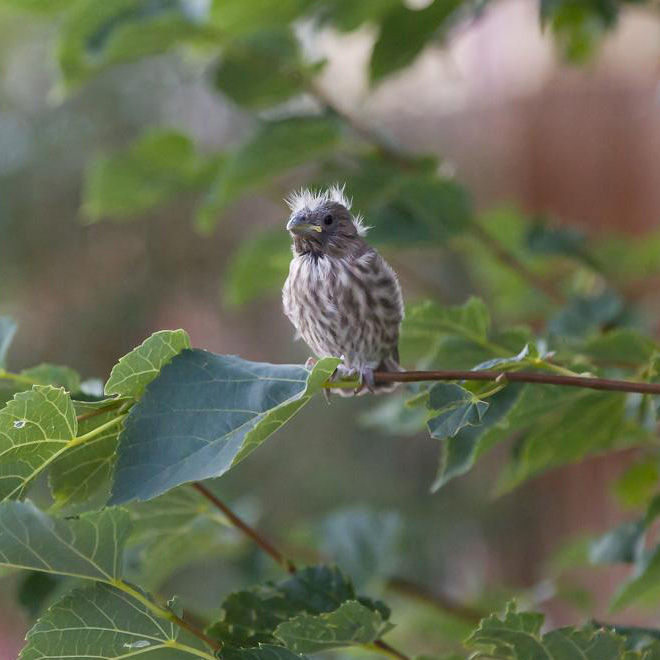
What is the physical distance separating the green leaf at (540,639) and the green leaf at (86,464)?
47 centimetres

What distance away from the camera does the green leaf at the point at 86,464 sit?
1190 millimetres

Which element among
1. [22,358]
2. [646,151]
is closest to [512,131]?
[646,151]

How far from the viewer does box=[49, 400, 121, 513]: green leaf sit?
46.9 inches

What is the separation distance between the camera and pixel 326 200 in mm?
2082

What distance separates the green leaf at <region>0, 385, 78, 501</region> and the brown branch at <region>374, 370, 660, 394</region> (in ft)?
1.11

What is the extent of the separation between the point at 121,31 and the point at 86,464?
0.95 m

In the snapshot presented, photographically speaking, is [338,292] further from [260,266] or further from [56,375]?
[56,375]

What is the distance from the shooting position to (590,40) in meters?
2.29

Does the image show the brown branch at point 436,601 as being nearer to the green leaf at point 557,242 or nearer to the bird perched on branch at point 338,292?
the bird perched on branch at point 338,292

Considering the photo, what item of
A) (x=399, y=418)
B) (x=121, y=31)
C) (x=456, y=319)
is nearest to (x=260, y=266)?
(x=399, y=418)

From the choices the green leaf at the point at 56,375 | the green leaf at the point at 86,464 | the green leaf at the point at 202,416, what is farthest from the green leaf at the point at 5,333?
the green leaf at the point at 202,416

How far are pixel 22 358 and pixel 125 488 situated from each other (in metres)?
4.71

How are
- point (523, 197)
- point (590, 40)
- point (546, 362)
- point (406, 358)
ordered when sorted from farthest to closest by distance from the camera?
point (523, 197) < point (590, 40) < point (406, 358) < point (546, 362)

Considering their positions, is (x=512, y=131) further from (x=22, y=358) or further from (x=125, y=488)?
(x=125, y=488)
